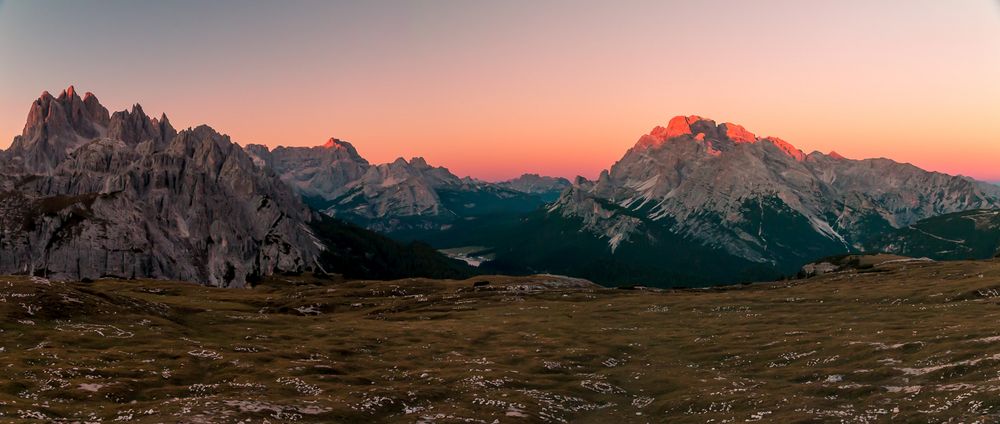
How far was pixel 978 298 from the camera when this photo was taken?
393 ft

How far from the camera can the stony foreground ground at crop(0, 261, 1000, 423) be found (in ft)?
185

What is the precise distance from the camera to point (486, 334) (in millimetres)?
117812

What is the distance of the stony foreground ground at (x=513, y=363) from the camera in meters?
56.2

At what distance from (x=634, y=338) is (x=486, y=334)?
87.7 feet

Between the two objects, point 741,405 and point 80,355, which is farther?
point 80,355

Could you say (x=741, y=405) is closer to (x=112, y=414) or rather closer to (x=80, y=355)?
(x=112, y=414)

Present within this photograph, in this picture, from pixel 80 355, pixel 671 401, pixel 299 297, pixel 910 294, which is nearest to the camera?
pixel 671 401

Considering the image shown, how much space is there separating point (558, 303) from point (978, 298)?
91159 millimetres

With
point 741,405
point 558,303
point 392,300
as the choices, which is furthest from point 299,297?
point 741,405

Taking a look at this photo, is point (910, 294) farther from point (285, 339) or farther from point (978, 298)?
point (285, 339)

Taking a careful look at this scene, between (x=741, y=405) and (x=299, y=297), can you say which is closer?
(x=741, y=405)

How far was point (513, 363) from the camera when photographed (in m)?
90.1

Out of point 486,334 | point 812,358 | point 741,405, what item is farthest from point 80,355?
point 812,358

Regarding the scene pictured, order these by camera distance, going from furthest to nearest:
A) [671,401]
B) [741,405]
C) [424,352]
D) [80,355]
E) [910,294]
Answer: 1. [910,294]
2. [424,352]
3. [80,355]
4. [671,401]
5. [741,405]
